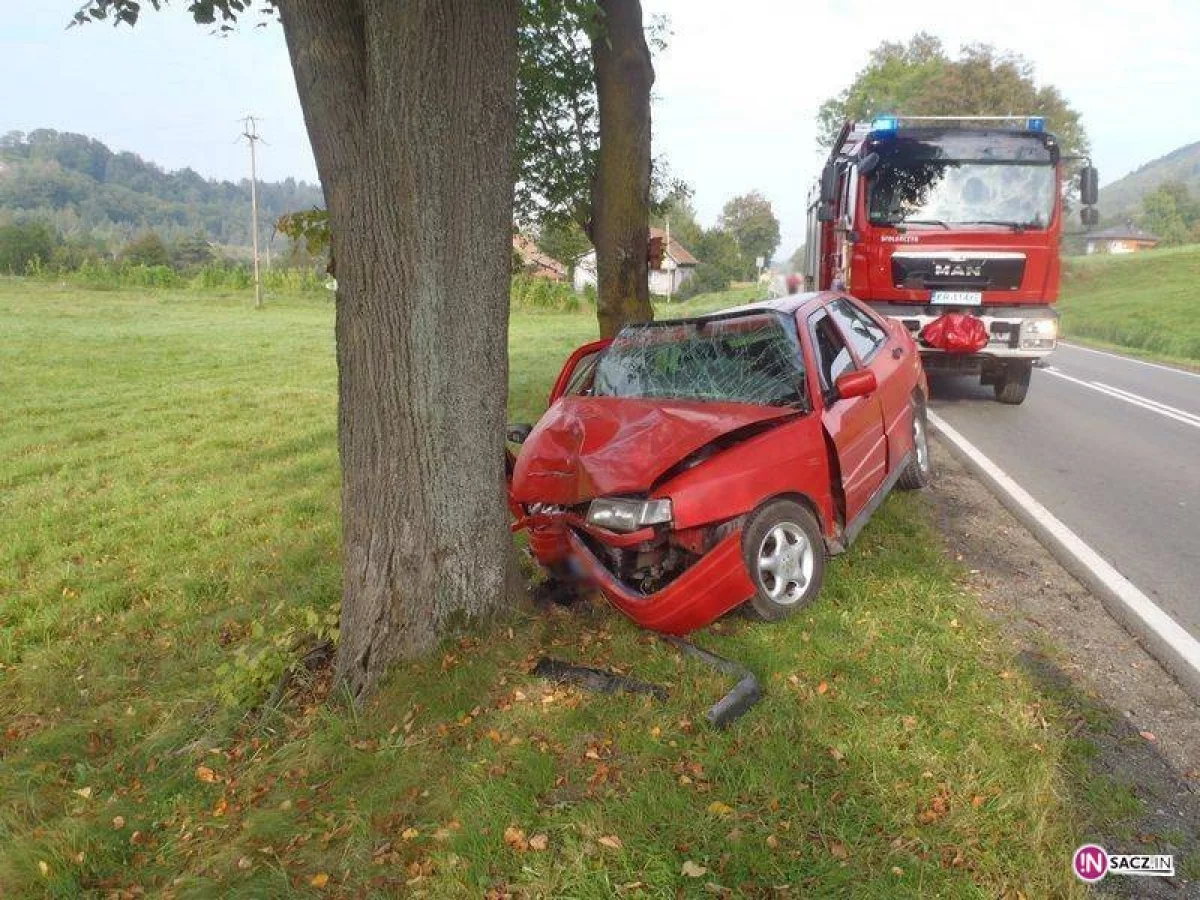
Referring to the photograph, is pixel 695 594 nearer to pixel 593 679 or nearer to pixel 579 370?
pixel 593 679

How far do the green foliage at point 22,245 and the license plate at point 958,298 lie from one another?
63328mm

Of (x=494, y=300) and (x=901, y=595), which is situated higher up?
(x=494, y=300)

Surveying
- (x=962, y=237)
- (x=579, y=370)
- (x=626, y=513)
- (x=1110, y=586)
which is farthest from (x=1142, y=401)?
(x=626, y=513)

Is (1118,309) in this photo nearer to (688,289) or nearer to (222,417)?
(222,417)

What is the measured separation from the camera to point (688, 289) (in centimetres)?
6838

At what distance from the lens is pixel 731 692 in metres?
3.54

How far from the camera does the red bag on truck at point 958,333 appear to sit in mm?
9320

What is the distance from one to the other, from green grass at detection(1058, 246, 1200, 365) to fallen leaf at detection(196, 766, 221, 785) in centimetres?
2071

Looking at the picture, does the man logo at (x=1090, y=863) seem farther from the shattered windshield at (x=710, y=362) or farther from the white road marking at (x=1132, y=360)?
the white road marking at (x=1132, y=360)

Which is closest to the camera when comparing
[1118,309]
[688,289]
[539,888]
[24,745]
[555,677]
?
[539,888]

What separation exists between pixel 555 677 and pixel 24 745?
8.99 ft

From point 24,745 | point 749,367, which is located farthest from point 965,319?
point 24,745

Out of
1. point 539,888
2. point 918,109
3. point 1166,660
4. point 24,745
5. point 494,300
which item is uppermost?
point 918,109

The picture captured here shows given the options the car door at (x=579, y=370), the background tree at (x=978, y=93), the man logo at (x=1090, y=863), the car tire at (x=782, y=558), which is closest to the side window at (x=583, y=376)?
the car door at (x=579, y=370)
